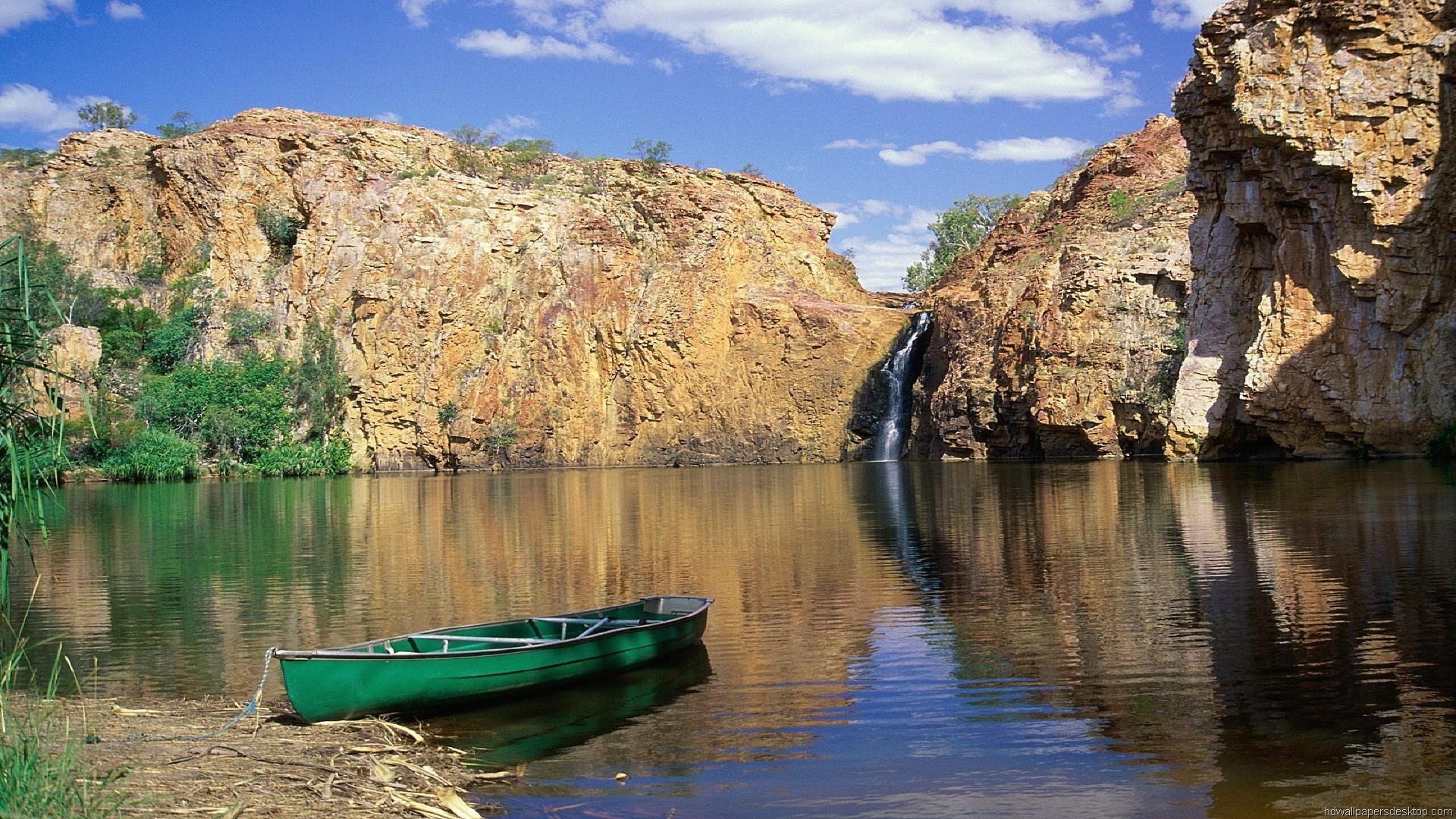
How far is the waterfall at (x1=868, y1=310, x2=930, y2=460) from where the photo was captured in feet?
240

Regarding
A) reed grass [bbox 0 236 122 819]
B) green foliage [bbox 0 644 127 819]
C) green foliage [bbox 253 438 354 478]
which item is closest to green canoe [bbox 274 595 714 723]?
reed grass [bbox 0 236 122 819]

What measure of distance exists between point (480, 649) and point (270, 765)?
140 inches

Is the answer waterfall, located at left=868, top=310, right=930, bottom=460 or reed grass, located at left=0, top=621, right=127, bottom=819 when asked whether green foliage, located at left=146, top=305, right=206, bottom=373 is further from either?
reed grass, located at left=0, top=621, right=127, bottom=819

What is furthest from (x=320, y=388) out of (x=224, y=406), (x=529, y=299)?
(x=529, y=299)

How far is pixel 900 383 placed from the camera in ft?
244

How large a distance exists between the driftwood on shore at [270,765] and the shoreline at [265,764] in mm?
13

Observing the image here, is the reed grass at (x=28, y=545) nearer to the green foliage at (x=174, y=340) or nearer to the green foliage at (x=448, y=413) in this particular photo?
the green foliage at (x=448, y=413)

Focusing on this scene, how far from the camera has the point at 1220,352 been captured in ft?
176

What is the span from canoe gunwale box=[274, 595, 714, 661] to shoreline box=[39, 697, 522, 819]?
0.74m

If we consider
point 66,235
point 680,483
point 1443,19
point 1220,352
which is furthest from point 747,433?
point 66,235

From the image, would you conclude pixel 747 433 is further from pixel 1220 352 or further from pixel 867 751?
pixel 867 751

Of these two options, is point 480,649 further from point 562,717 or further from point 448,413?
point 448,413

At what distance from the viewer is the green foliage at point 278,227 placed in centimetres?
8244

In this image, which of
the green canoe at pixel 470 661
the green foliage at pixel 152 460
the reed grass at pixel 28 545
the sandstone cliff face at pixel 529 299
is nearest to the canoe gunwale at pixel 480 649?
the green canoe at pixel 470 661
